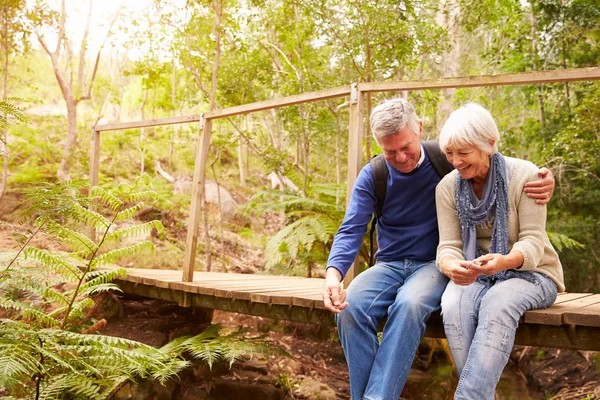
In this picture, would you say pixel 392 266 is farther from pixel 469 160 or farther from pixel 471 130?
pixel 471 130

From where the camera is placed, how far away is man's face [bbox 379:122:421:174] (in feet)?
9.66

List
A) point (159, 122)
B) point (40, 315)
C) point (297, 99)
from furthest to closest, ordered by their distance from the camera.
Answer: point (159, 122) < point (297, 99) < point (40, 315)

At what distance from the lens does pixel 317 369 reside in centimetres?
623

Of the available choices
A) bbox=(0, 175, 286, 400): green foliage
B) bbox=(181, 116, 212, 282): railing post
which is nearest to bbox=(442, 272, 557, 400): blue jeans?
bbox=(0, 175, 286, 400): green foliage

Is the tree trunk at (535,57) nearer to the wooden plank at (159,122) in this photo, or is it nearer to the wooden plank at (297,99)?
the wooden plank at (297,99)

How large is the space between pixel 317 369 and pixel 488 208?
162 inches

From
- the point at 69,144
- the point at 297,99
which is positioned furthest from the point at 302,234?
the point at 69,144

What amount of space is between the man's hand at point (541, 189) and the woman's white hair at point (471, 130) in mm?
267

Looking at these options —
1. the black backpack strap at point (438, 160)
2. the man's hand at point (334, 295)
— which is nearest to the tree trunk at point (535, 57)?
the black backpack strap at point (438, 160)

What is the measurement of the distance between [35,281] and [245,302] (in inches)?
58.5

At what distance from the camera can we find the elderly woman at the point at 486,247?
2.46m

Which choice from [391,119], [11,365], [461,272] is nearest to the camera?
[11,365]

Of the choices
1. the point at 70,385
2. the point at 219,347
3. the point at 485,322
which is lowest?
the point at 70,385

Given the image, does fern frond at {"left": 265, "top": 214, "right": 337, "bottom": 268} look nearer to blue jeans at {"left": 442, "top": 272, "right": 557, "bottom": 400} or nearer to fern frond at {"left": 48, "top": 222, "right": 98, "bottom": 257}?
fern frond at {"left": 48, "top": 222, "right": 98, "bottom": 257}
